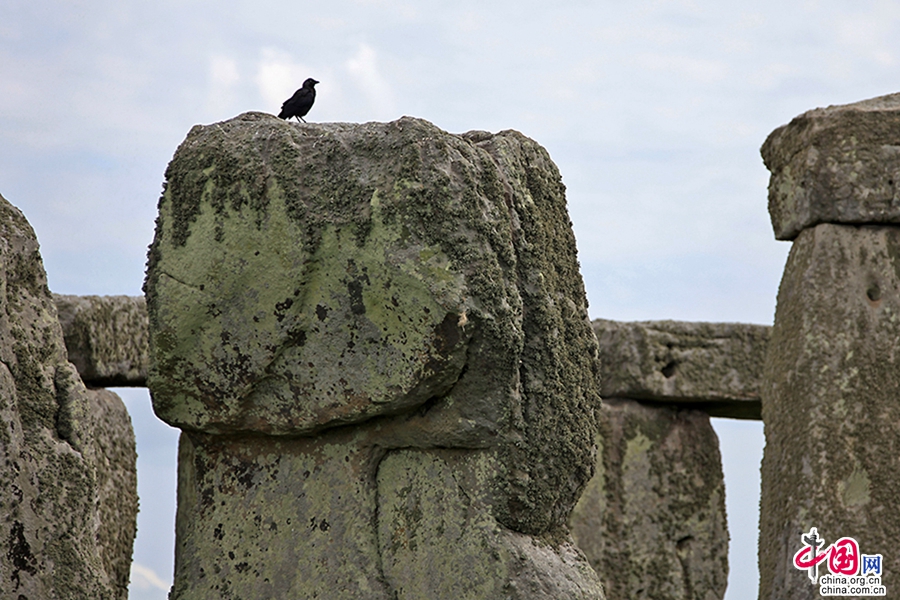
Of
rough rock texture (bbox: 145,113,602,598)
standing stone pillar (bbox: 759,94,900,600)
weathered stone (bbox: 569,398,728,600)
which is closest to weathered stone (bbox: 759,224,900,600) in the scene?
standing stone pillar (bbox: 759,94,900,600)

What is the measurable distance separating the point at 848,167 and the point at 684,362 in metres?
2.24

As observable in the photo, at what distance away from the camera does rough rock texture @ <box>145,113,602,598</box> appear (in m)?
3.20

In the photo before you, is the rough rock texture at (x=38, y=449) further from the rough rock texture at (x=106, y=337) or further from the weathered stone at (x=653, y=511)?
the weathered stone at (x=653, y=511)

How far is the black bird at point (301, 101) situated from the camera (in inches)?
159

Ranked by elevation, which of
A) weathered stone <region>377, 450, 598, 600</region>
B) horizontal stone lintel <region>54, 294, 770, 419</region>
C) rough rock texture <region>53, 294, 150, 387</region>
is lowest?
weathered stone <region>377, 450, 598, 600</region>

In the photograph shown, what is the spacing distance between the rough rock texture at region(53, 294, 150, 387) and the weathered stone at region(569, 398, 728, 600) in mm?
3011

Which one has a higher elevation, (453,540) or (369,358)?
(369,358)

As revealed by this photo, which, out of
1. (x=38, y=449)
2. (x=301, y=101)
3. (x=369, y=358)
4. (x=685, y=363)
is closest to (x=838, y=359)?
(x=685, y=363)

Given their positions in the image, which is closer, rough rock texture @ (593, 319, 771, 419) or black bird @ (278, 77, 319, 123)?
black bird @ (278, 77, 319, 123)

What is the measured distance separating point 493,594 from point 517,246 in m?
0.80

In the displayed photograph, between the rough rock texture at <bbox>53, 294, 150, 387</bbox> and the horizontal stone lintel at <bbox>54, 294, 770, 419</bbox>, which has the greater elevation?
the horizontal stone lintel at <bbox>54, 294, 770, 419</bbox>

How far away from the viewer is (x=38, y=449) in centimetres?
320

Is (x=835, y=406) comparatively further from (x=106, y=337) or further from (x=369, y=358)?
(x=369, y=358)

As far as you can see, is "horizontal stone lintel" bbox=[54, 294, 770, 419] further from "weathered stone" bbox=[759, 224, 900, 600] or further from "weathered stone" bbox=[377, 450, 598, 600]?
"weathered stone" bbox=[377, 450, 598, 600]
